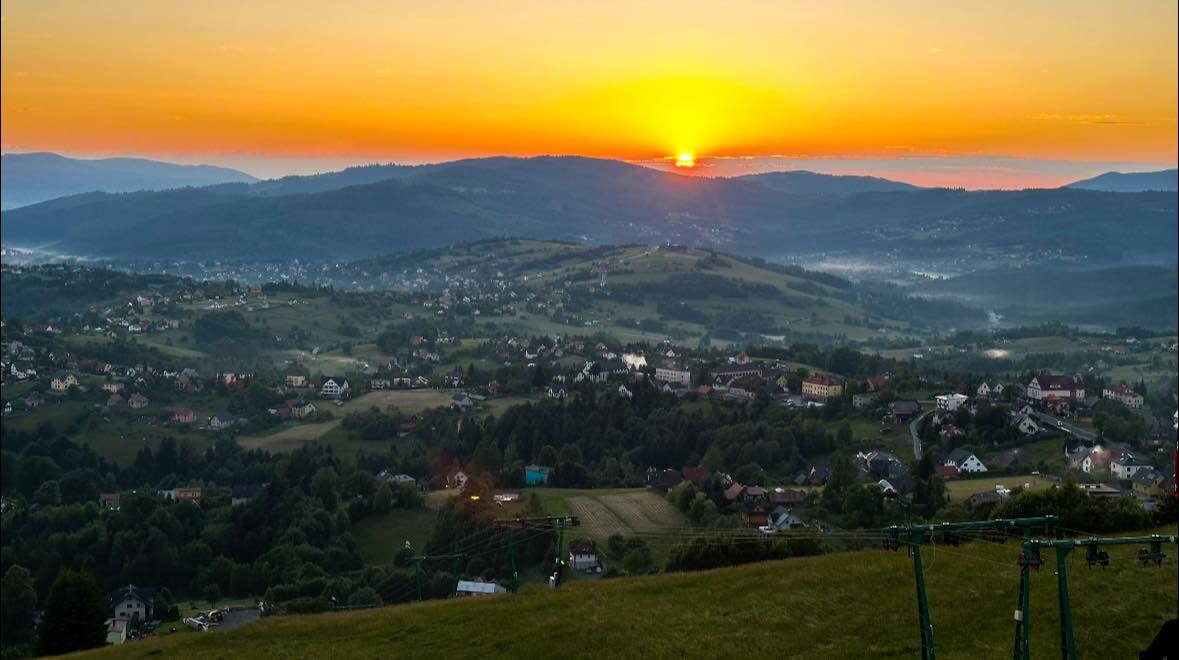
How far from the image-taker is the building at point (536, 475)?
140 ft

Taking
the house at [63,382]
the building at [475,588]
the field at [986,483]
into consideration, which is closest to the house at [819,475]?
the field at [986,483]

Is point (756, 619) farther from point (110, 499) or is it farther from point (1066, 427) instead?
point (110, 499)

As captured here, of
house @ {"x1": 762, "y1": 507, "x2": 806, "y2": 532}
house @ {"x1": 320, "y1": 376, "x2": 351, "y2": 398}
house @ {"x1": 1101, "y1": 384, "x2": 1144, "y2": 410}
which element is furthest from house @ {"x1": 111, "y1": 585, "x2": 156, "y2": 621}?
house @ {"x1": 320, "y1": 376, "x2": 351, "y2": 398}

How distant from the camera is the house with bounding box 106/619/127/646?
25.9 m

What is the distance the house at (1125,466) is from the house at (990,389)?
1165cm

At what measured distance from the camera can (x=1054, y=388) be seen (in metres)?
47.4

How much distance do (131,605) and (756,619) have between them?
71.9 ft

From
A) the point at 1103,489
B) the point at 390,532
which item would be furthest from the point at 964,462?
the point at 390,532

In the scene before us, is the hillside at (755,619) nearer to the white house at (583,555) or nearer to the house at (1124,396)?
the white house at (583,555)

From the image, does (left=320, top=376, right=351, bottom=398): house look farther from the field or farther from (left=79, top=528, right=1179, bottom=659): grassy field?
(left=79, top=528, right=1179, bottom=659): grassy field

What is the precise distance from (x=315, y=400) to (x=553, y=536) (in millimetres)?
46908

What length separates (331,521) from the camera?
37.7 metres

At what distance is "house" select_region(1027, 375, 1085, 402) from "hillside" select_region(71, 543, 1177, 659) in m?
30.0

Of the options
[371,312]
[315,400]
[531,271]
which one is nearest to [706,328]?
[371,312]
